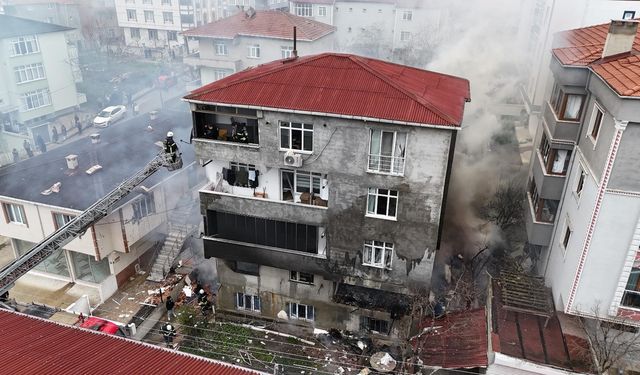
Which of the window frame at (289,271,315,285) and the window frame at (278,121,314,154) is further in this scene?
the window frame at (289,271,315,285)

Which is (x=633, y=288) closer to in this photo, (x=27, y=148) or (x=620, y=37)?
(x=620, y=37)

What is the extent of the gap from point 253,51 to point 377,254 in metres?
25.3

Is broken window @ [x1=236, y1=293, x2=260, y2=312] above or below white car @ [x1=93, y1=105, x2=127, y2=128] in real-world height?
below

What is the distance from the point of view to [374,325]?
19.0 m

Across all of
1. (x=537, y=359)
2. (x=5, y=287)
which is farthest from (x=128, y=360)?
(x=537, y=359)

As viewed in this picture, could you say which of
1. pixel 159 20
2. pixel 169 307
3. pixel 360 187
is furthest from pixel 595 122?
pixel 159 20

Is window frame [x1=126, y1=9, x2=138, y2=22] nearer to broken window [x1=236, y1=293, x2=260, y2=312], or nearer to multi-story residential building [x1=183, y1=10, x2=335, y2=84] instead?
multi-story residential building [x1=183, y1=10, x2=335, y2=84]

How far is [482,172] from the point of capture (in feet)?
86.5

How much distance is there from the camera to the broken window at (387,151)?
15414 millimetres

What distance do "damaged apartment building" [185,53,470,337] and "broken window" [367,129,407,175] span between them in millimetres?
35

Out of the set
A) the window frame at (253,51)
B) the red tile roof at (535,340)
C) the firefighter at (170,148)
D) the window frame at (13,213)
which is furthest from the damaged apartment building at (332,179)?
the window frame at (253,51)

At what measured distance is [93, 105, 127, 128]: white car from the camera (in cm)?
4022

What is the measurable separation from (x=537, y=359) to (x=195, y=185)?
752 inches

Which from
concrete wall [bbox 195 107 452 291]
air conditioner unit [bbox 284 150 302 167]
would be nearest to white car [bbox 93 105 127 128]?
concrete wall [bbox 195 107 452 291]
